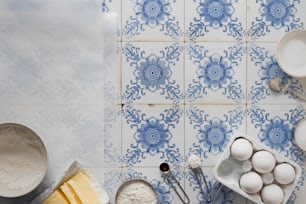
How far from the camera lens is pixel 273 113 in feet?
4.91

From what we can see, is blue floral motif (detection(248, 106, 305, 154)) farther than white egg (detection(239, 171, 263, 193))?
Yes

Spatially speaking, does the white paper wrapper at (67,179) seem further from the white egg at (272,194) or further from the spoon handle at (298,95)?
the spoon handle at (298,95)

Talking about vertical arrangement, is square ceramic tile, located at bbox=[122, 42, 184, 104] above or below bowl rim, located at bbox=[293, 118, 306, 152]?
above

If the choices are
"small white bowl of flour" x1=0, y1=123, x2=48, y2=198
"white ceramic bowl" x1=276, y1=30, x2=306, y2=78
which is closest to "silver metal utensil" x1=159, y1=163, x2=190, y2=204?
"small white bowl of flour" x1=0, y1=123, x2=48, y2=198

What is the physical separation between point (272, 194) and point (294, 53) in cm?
42

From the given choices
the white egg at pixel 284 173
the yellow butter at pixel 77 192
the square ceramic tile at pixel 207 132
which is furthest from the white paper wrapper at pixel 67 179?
the white egg at pixel 284 173

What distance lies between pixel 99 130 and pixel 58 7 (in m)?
0.38

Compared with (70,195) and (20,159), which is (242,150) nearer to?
(70,195)

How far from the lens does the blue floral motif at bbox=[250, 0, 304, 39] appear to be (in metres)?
1.49

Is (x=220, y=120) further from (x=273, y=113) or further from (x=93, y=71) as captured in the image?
(x=93, y=71)

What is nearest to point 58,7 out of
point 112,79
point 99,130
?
point 112,79

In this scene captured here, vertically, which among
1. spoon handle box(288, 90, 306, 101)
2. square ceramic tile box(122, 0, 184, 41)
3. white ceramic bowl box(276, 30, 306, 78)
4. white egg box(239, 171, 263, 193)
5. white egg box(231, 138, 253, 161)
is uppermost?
square ceramic tile box(122, 0, 184, 41)

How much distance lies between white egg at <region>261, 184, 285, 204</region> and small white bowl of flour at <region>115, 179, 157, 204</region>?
0.31 meters

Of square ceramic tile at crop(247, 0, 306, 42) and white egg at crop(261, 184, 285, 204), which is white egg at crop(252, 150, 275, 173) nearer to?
white egg at crop(261, 184, 285, 204)
